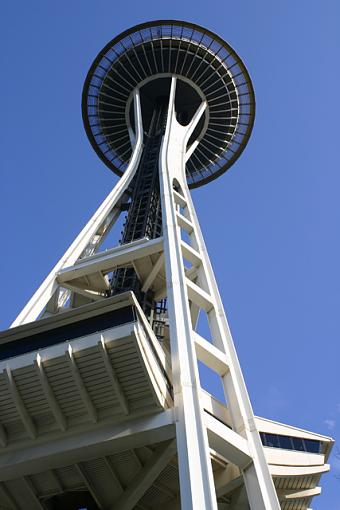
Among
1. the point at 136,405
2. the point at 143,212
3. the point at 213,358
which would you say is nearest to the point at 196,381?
the point at 136,405

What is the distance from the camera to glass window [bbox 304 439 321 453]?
75.6ft

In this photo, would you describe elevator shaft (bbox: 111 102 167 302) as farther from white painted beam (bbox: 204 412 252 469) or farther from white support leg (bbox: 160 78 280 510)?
white painted beam (bbox: 204 412 252 469)

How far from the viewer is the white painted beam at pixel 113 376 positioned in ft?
42.6

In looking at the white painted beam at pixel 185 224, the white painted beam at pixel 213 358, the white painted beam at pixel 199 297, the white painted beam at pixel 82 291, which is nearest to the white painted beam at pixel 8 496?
the white painted beam at pixel 213 358

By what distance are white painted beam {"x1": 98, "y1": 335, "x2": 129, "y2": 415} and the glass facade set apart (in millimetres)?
10548

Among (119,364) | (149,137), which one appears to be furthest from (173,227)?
(149,137)

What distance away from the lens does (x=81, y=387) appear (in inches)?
518

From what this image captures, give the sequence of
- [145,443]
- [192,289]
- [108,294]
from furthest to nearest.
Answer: [108,294], [192,289], [145,443]

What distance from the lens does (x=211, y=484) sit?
1064 centimetres

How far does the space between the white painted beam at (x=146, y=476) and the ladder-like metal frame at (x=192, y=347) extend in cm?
161

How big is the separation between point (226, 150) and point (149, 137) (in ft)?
28.6

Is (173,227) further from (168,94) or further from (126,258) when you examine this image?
(168,94)

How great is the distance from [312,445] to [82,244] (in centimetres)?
1363

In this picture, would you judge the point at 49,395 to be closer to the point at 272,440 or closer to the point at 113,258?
the point at 113,258
